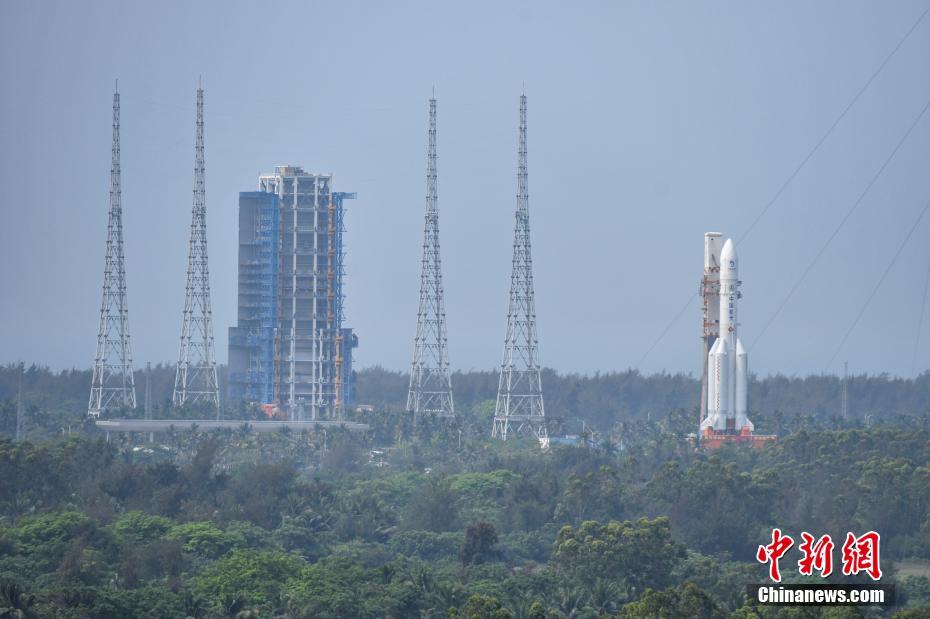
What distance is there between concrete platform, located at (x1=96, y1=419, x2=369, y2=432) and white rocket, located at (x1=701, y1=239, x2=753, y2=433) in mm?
29188

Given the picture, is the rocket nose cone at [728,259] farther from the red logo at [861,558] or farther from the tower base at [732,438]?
the red logo at [861,558]

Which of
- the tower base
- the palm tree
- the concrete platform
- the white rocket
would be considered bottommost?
the palm tree

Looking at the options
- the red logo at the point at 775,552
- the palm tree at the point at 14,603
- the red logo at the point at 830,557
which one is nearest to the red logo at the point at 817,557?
the red logo at the point at 830,557

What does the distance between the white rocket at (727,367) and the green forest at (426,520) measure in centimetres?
430

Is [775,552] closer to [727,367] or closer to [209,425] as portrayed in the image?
[727,367]

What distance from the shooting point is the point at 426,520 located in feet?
342

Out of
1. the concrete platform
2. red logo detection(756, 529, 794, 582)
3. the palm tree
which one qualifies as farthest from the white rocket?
the palm tree

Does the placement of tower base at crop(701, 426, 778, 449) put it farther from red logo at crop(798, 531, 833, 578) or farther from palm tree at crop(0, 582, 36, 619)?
palm tree at crop(0, 582, 36, 619)

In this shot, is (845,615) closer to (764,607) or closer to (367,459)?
(764,607)

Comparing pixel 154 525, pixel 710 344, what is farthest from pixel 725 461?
pixel 154 525

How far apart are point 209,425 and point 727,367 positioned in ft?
135

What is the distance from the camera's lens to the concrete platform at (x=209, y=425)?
5625 inches

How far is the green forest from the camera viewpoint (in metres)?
75.4

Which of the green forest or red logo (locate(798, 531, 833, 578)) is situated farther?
red logo (locate(798, 531, 833, 578))
